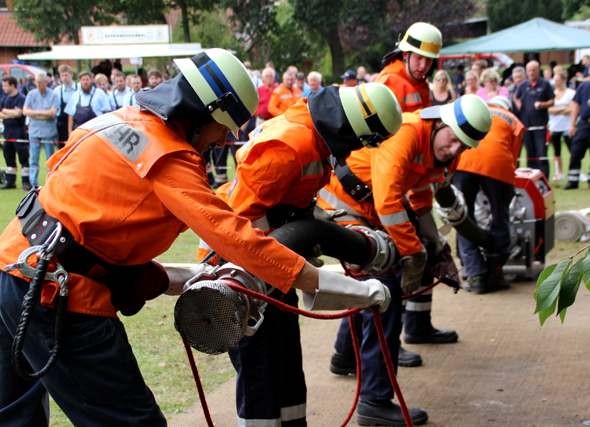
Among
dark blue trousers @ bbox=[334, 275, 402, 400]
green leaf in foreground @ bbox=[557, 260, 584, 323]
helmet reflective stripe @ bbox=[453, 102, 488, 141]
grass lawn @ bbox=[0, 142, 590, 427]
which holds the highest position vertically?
helmet reflective stripe @ bbox=[453, 102, 488, 141]

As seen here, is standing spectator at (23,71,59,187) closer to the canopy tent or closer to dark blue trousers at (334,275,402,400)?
dark blue trousers at (334,275,402,400)

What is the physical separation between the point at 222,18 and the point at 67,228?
3858 cm

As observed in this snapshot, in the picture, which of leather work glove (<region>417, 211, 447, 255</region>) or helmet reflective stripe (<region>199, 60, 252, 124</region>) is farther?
leather work glove (<region>417, 211, 447, 255</region>)

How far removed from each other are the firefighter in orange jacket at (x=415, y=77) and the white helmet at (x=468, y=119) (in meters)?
1.35

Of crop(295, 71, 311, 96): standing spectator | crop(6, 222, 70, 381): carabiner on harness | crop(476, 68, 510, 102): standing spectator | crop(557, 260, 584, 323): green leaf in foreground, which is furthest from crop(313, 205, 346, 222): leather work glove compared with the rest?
crop(295, 71, 311, 96): standing spectator

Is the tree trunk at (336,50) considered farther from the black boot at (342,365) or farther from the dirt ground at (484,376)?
the black boot at (342,365)

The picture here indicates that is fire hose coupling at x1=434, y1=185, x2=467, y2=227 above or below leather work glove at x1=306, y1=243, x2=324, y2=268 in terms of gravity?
below

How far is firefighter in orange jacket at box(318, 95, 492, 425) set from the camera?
3.67 meters

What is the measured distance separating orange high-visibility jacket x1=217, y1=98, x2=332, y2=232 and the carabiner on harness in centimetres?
102

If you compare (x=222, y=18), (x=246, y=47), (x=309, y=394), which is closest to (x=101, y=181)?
(x=309, y=394)

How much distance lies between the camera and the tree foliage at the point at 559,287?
2.11 metres

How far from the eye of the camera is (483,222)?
664 centimetres

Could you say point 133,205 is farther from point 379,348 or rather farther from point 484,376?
point 484,376

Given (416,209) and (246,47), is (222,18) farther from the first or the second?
(416,209)
